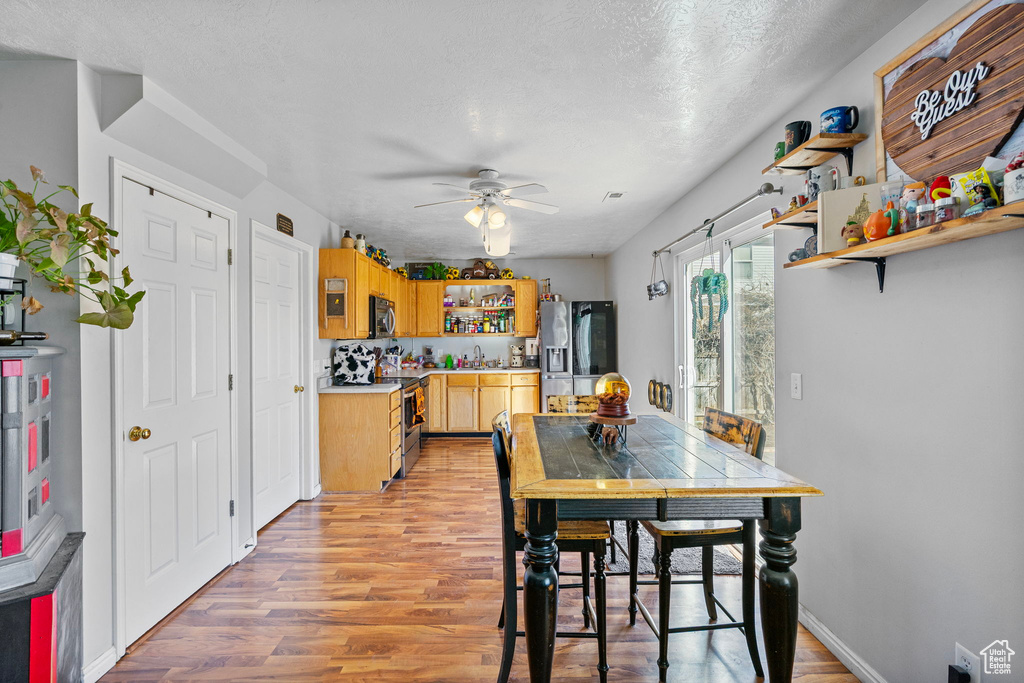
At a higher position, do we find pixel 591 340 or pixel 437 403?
pixel 591 340

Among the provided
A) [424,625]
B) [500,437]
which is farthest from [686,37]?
[424,625]

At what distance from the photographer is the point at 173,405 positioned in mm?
2391

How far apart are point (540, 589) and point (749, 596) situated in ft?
3.22

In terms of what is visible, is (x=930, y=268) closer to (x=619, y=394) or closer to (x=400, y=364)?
(x=619, y=394)

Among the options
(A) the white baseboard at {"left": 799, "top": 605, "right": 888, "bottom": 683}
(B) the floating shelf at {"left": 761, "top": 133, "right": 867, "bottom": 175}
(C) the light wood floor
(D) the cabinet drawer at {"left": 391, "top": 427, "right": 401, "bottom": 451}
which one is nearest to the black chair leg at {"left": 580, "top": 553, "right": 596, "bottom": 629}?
(C) the light wood floor

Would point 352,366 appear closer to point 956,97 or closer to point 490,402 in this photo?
point 490,402

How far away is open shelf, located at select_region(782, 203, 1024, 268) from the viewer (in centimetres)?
116

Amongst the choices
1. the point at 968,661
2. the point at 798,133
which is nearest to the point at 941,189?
the point at 798,133

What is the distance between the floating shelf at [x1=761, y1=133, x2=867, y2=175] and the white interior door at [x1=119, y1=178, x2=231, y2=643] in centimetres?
278

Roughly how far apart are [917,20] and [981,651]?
6.29 ft

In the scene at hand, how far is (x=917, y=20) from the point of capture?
5.16ft

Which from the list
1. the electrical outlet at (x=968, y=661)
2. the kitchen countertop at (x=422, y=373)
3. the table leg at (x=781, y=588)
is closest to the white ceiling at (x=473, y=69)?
the table leg at (x=781, y=588)

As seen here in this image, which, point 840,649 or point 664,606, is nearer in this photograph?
point 664,606

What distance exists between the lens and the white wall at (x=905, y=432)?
1.34m
